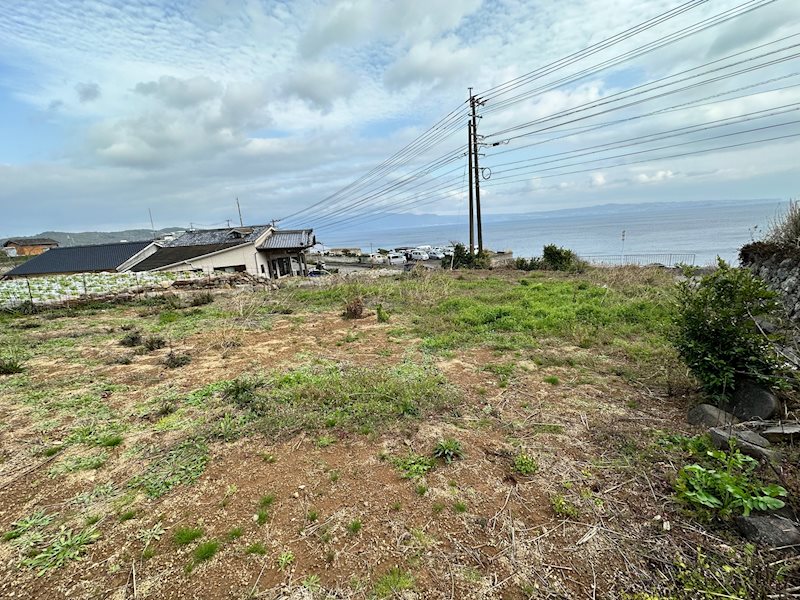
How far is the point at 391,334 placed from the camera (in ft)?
23.0

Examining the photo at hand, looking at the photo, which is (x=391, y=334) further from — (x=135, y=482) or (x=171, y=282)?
(x=171, y=282)

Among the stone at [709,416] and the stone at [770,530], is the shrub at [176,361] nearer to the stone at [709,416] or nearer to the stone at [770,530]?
the stone at [770,530]

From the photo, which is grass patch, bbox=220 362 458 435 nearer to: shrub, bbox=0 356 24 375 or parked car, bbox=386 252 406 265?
shrub, bbox=0 356 24 375

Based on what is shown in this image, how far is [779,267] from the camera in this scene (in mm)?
7016

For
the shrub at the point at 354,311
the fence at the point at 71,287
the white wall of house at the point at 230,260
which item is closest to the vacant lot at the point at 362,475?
the shrub at the point at 354,311

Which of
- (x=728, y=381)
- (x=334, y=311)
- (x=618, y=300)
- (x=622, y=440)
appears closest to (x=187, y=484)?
(x=622, y=440)

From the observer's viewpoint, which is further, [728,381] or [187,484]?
[728,381]

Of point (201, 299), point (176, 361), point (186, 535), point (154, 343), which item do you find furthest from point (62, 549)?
point (201, 299)

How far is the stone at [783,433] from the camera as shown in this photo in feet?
9.16

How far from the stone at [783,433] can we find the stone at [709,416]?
274 mm

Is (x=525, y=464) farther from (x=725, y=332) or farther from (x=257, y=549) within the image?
(x=725, y=332)

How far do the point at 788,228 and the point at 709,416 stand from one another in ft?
22.8

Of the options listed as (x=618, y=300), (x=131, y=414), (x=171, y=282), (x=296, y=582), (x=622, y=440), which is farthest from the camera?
(x=171, y=282)

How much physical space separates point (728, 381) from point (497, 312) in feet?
14.8
